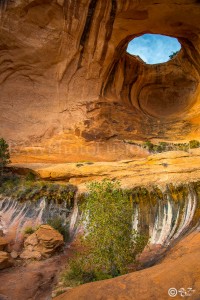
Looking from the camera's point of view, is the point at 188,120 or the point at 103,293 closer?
the point at 103,293

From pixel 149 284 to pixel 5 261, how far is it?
592 cm

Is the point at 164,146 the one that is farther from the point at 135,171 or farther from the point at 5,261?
the point at 5,261

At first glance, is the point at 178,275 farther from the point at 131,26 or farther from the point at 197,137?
the point at 131,26

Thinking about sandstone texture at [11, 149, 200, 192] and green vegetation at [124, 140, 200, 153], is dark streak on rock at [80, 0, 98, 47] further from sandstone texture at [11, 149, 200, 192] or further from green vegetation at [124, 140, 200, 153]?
sandstone texture at [11, 149, 200, 192]

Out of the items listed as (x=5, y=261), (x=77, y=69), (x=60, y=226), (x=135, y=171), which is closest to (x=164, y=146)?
(x=135, y=171)

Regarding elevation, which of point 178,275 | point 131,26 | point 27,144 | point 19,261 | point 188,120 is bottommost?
point 19,261

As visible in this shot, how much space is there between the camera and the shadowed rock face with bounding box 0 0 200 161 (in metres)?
21.6

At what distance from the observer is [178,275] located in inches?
179

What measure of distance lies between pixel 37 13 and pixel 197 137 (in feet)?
50.3

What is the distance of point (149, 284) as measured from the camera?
461 cm

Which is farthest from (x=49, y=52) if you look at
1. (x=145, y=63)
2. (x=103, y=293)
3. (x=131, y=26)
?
(x=103, y=293)

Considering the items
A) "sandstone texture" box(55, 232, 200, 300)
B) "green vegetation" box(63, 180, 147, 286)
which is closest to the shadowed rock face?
"green vegetation" box(63, 180, 147, 286)

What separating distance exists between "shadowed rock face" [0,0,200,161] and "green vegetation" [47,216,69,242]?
29.2 feet

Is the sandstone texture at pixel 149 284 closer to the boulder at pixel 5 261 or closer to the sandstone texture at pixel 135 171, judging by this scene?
the boulder at pixel 5 261
